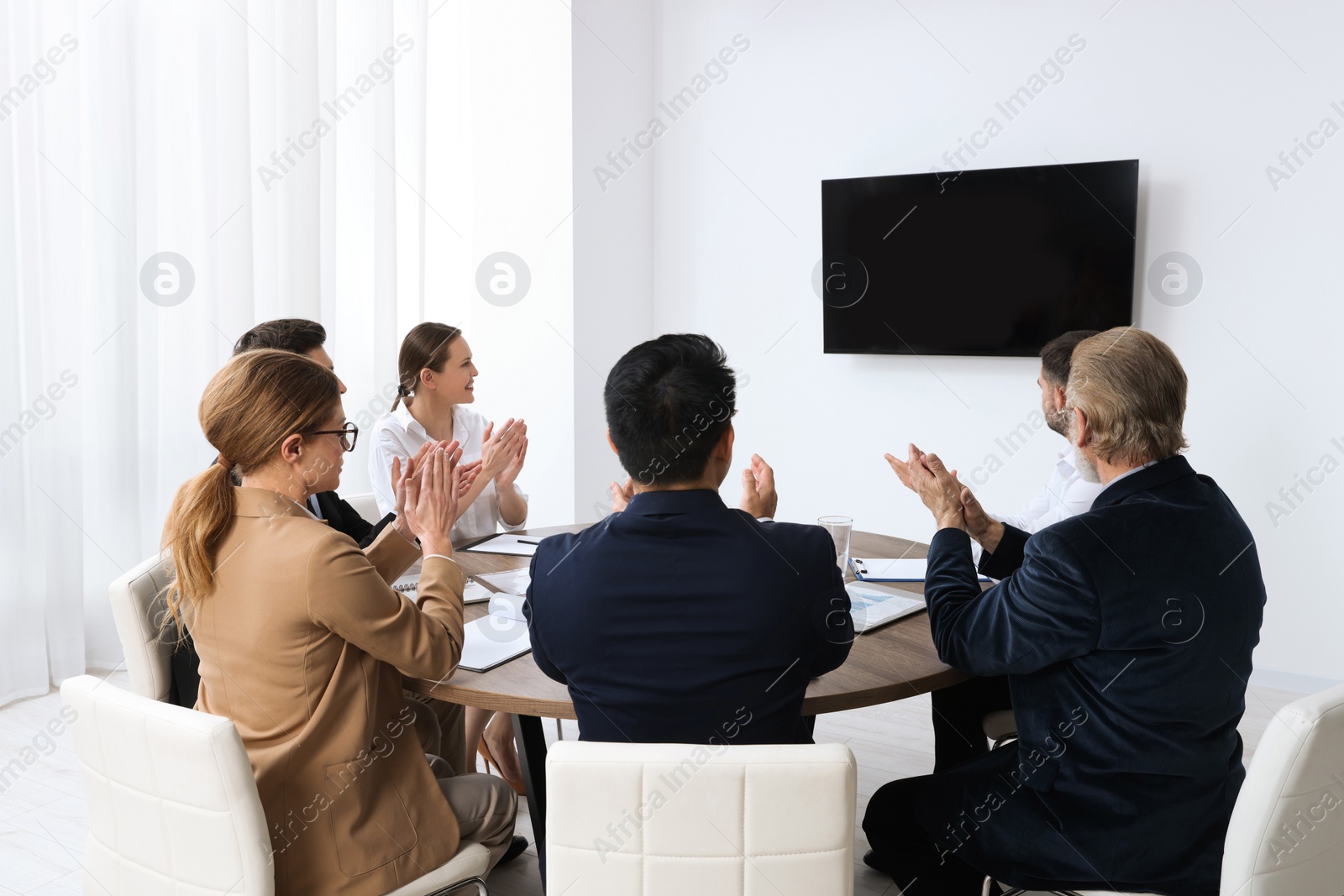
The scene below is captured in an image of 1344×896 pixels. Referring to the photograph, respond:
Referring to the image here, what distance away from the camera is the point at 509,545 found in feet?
9.49

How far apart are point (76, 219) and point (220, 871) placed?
306cm

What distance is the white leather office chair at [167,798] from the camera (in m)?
1.49

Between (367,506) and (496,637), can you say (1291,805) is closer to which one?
(496,637)

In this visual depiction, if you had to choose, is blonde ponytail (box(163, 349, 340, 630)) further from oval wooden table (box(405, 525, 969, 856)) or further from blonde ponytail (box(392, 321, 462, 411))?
blonde ponytail (box(392, 321, 462, 411))

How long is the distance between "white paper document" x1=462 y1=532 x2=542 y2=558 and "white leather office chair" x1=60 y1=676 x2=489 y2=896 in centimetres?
126

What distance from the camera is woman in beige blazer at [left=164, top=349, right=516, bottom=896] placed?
165 centimetres

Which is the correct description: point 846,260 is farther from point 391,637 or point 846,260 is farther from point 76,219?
point 391,637

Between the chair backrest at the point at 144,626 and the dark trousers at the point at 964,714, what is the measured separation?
5.57 feet

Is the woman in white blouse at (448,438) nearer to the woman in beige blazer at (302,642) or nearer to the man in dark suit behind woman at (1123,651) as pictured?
the woman in beige blazer at (302,642)

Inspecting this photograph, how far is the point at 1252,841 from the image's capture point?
152 cm

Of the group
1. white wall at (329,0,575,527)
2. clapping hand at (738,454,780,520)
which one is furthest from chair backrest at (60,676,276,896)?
white wall at (329,0,575,527)

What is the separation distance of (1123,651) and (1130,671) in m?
0.03

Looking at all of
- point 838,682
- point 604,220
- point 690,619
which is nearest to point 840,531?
point 838,682

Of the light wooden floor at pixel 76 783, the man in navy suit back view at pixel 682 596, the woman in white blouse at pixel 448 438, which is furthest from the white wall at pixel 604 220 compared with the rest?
the man in navy suit back view at pixel 682 596
